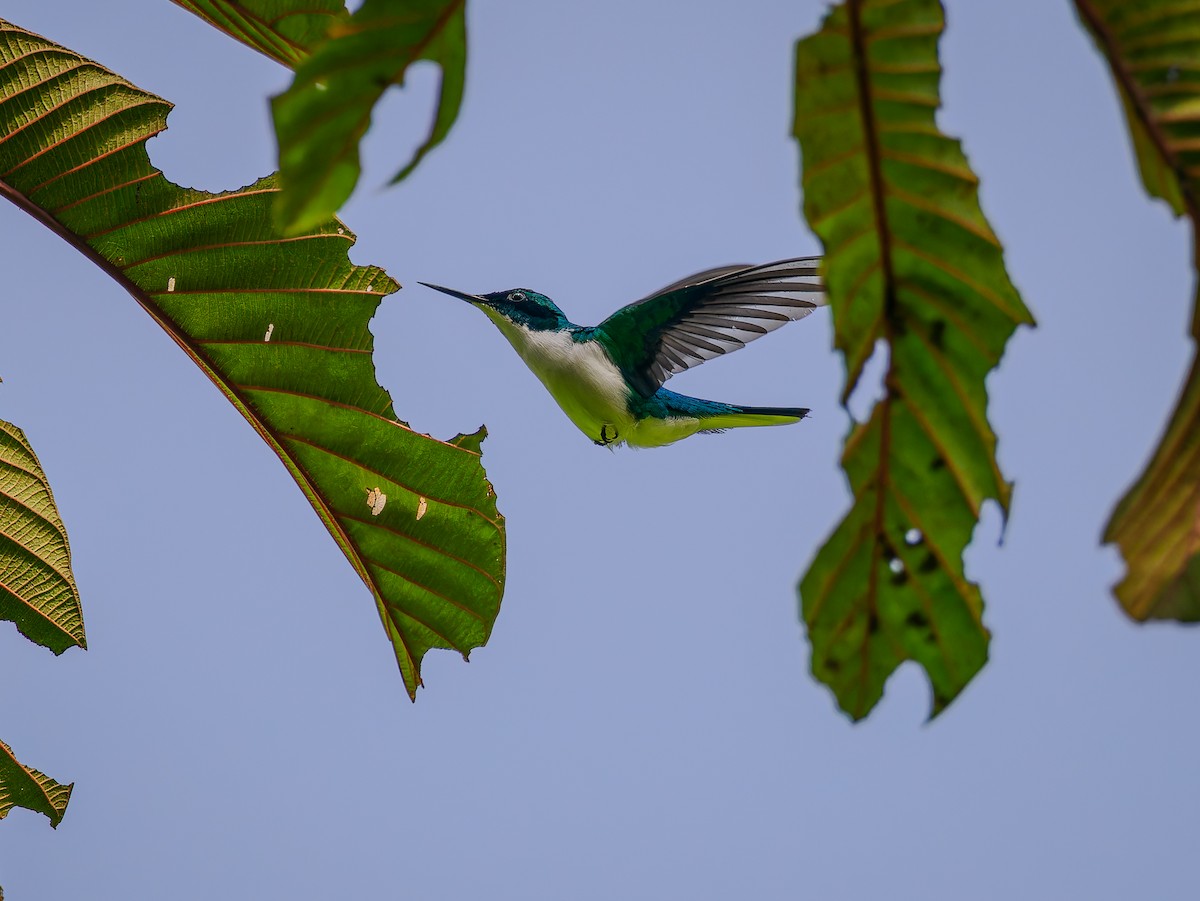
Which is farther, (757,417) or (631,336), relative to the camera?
(757,417)

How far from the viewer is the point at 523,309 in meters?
3.08

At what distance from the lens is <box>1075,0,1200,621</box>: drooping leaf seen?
0.80 m

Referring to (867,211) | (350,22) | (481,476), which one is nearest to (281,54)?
(481,476)

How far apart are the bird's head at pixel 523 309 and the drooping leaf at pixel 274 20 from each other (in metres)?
1.41

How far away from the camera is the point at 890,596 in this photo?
3.33 feet

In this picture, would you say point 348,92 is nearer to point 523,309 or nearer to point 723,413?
point 523,309

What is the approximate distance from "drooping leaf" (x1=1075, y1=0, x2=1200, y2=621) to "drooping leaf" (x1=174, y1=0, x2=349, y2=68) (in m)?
1.06

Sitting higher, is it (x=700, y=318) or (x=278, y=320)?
(x=700, y=318)

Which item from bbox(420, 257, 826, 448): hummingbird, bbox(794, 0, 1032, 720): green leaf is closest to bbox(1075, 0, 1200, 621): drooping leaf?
bbox(794, 0, 1032, 720): green leaf

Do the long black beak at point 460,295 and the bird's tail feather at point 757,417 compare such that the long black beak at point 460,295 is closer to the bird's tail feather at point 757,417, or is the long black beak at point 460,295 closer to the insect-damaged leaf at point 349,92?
the bird's tail feather at point 757,417

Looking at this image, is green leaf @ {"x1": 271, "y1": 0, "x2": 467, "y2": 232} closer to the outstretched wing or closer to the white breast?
the outstretched wing

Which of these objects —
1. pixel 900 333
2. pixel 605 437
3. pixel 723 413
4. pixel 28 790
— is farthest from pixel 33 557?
pixel 723 413

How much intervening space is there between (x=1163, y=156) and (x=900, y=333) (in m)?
0.23

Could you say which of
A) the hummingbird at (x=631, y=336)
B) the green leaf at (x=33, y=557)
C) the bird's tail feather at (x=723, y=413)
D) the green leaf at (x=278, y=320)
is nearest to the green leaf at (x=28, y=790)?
the green leaf at (x=33, y=557)
